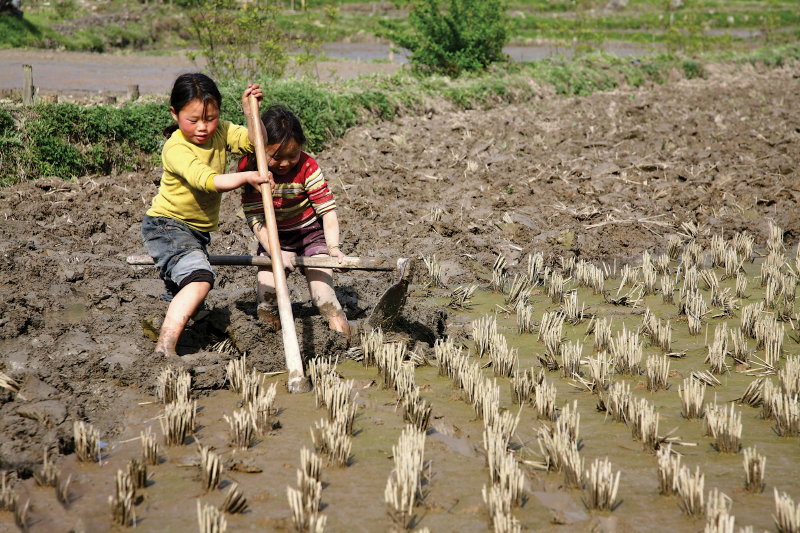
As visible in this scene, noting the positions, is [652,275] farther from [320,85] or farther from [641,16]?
[641,16]

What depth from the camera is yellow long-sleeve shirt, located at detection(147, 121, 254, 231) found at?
15.3 ft

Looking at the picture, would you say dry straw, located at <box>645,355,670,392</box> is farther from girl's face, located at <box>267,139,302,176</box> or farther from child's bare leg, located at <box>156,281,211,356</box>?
child's bare leg, located at <box>156,281,211,356</box>

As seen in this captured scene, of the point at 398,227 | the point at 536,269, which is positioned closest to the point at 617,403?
the point at 536,269

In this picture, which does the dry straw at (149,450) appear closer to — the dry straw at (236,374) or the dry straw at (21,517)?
the dry straw at (21,517)

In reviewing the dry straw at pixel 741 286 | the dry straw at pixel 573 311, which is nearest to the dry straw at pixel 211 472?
the dry straw at pixel 573 311

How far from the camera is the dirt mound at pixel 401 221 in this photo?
4641mm

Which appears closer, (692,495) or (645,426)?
(692,495)

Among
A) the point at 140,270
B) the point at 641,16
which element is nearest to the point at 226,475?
the point at 140,270

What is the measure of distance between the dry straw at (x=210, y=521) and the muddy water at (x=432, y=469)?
0.16m

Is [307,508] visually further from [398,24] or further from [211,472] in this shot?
[398,24]

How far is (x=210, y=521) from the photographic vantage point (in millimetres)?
2967

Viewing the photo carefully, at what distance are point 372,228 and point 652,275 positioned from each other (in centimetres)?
271

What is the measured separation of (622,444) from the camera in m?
3.93

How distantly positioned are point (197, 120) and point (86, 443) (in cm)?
196
